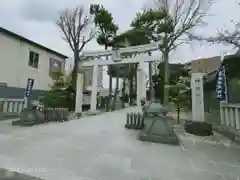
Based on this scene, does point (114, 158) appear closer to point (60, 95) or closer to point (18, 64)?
point (60, 95)

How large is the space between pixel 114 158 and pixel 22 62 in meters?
14.7

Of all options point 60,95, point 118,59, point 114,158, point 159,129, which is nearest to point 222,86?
point 159,129

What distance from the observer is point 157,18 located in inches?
746

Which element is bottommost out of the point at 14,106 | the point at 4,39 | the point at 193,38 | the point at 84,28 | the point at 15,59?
the point at 14,106

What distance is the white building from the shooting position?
15844mm

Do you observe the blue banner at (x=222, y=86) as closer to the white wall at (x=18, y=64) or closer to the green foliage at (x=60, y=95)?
the green foliage at (x=60, y=95)

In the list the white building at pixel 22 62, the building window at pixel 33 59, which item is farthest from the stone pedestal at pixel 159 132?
the building window at pixel 33 59

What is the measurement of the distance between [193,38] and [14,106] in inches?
568

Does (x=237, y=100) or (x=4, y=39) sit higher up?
(x=4, y=39)

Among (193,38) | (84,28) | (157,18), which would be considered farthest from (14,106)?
(193,38)

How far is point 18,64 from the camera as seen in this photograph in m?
17.2

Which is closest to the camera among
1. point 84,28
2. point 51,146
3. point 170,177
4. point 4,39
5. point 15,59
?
point 170,177

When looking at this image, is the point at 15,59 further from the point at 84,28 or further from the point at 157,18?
the point at 157,18

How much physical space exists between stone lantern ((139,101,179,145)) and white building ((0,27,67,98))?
371 inches
